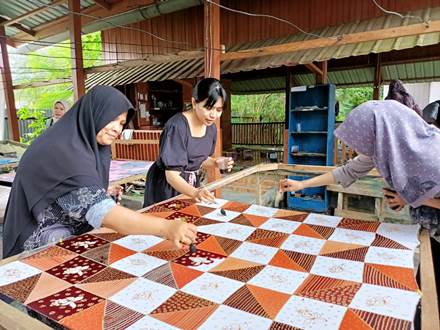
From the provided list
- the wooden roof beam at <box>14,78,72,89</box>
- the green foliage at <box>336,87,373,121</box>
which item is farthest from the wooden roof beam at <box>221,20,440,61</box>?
the green foliage at <box>336,87,373,121</box>

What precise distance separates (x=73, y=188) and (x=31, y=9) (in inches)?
359

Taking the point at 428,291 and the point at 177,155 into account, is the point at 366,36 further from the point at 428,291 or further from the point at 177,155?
the point at 428,291

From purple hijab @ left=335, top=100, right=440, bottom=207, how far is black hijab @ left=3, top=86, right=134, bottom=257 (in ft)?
3.49

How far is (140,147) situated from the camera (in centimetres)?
676

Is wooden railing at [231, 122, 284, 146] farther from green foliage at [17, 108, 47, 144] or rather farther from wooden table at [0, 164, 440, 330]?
wooden table at [0, 164, 440, 330]

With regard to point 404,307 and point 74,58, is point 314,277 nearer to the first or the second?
point 404,307

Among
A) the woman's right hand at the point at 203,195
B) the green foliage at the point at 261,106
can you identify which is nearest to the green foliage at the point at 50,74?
the green foliage at the point at 261,106

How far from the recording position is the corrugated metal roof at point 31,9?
7754 mm

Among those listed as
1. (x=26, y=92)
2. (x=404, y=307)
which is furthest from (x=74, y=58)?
(x=26, y=92)

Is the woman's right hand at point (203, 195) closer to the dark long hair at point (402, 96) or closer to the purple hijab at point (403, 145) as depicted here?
the purple hijab at point (403, 145)

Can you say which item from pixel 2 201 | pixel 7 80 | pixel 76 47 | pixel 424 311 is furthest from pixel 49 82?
pixel 424 311

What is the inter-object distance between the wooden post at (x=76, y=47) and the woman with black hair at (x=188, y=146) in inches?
198

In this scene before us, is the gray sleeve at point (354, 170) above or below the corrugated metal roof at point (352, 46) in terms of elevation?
below

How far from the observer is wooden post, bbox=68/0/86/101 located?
6.01 metres
